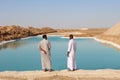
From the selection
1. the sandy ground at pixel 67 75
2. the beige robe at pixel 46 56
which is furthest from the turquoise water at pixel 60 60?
the sandy ground at pixel 67 75

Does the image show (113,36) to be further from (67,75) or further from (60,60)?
(67,75)

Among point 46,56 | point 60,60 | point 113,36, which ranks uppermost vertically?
point 46,56

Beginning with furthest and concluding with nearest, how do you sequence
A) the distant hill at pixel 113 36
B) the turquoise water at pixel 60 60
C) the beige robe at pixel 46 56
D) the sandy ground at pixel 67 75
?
the distant hill at pixel 113 36 → the turquoise water at pixel 60 60 → the beige robe at pixel 46 56 → the sandy ground at pixel 67 75

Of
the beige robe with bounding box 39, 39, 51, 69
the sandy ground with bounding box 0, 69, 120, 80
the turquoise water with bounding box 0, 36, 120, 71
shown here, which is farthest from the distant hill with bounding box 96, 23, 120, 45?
the sandy ground with bounding box 0, 69, 120, 80

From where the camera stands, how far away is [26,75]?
1424 centimetres

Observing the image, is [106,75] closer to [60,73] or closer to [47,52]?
[60,73]

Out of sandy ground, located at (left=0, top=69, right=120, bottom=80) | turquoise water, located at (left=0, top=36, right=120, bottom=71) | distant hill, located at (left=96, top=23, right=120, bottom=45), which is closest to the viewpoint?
sandy ground, located at (left=0, top=69, right=120, bottom=80)

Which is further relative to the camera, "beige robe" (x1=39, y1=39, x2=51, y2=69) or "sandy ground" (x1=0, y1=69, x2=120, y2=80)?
"beige robe" (x1=39, y1=39, x2=51, y2=69)

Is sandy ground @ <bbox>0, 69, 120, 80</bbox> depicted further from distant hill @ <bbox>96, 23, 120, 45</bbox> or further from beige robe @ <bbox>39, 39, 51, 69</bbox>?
distant hill @ <bbox>96, 23, 120, 45</bbox>

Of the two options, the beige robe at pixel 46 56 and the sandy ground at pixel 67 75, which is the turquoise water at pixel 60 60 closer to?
the beige robe at pixel 46 56

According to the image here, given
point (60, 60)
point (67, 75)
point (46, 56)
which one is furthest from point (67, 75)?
point (60, 60)

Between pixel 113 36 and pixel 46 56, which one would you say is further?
pixel 113 36

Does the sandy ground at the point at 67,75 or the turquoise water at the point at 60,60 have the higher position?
the sandy ground at the point at 67,75

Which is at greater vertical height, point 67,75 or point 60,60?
point 67,75
